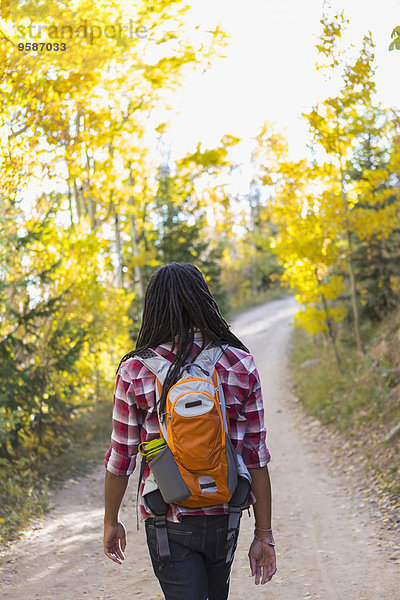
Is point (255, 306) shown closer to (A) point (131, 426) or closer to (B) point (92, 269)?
(B) point (92, 269)

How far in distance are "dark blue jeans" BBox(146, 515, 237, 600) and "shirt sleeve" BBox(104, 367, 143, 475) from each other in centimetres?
25

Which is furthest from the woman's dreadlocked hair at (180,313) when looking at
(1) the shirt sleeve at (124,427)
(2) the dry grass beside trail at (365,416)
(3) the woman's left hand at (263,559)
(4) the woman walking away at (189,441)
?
(2) the dry grass beside trail at (365,416)

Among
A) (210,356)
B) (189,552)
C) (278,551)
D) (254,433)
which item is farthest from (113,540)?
(278,551)

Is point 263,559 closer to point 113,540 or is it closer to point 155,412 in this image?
point 113,540

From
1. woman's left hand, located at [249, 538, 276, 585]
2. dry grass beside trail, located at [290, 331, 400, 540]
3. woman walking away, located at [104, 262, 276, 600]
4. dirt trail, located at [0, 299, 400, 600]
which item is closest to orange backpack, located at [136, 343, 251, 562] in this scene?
woman walking away, located at [104, 262, 276, 600]

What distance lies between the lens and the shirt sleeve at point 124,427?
2422 millimetres

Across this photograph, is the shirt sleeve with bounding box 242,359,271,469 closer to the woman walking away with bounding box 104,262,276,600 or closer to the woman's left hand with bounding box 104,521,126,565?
the woman walking away with bounding box 104,262,276,600

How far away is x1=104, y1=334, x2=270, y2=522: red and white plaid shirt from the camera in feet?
7.90

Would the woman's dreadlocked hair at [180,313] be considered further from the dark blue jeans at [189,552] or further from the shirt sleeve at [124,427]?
the dark blue jeans at [189,552]

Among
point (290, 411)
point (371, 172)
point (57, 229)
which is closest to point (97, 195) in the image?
point (57, 229)

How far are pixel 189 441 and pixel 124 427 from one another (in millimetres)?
321

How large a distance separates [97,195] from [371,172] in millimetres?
5025

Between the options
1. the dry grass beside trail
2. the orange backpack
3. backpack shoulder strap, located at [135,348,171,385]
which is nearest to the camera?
the orange backpack

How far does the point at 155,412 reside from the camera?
7.89 feet
